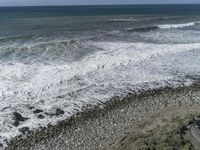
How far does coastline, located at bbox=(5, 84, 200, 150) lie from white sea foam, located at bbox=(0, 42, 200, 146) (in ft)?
2.83

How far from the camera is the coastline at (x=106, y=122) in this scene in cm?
1427

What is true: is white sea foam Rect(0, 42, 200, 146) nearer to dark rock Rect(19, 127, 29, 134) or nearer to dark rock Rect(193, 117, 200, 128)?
dark rock Rect(19, 127, 29, 134)

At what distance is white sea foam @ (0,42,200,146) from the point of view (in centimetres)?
1802

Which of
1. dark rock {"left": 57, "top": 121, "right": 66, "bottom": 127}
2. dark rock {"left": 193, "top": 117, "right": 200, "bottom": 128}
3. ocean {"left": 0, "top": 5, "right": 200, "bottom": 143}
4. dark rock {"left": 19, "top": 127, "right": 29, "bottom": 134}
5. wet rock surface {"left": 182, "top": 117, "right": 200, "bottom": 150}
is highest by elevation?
wet rock surface {"left": 182, "top": 117, "right": 200, "bottom": 150}

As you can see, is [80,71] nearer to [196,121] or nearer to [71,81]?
[71,81]

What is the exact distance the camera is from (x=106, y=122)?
16.2m

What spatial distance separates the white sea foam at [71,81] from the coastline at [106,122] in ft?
2.83

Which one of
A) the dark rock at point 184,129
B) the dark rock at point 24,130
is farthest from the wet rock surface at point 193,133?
the dark rock at point 24,130

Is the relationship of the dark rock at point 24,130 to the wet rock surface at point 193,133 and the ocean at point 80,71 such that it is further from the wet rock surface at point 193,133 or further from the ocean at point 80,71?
the wet rock surface at point 193,133

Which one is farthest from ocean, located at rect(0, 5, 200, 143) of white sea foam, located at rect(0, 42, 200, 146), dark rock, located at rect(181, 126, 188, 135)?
dark rock, located at rect(181, 126, 188, 135)

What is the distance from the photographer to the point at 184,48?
109ft

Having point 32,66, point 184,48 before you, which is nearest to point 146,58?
point 184,48

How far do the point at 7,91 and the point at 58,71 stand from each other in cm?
498

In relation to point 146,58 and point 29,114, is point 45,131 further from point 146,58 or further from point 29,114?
point 146,58
